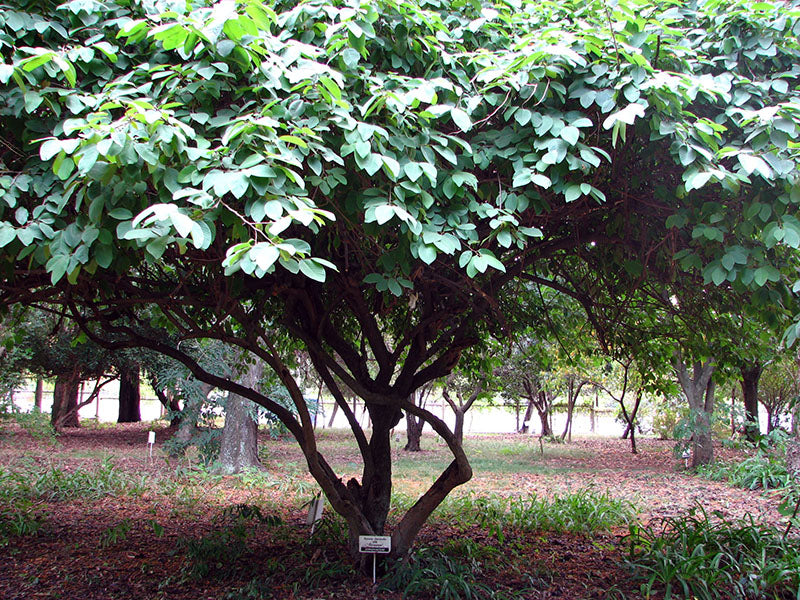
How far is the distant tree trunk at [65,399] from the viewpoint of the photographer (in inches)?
641

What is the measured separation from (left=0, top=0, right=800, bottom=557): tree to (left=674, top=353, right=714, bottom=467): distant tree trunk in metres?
8.80

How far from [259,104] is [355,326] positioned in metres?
4.36

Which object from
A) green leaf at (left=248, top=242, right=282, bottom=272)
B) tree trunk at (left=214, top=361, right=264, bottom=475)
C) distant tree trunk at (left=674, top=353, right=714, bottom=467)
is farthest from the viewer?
distant tree trunk at (left=674, top=353, right=714, bottom=467)

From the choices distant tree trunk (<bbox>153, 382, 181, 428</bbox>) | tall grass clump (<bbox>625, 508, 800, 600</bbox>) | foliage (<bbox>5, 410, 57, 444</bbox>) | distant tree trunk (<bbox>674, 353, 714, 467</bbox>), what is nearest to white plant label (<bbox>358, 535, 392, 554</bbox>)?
tall grass clump (<bbox>625, 508, 800, 600</bbox>)

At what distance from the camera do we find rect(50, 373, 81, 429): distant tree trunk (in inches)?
641

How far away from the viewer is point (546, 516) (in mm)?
6801

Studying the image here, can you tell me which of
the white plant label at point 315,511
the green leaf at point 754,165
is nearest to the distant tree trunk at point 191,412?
the white plant label at point 315,511

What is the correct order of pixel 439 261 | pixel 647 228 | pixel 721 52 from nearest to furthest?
1. pixel 721 52
2. pixel 439 261
3. pixel 647 228

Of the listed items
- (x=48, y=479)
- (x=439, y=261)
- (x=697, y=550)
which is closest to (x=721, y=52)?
(x=439, y=261)

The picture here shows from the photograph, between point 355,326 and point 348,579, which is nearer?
point 348,579

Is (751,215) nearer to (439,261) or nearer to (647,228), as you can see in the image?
(647,228)

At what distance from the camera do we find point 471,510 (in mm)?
7242

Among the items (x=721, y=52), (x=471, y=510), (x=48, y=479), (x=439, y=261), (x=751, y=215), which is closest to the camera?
(x=751, y=215)

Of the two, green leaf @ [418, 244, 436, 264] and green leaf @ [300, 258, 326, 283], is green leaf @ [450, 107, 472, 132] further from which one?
green leaf @ [300, 258, 326, 283]
